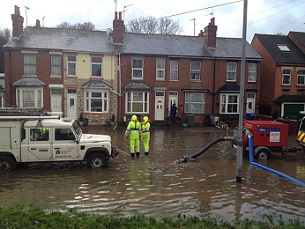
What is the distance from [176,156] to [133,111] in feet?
41.0

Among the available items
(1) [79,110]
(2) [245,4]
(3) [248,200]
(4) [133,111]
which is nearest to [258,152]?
(3) [248,200]

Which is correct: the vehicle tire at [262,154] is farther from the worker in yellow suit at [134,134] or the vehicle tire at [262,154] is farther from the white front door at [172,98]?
the white front door at [172,98]

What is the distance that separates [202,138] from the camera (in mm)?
20453

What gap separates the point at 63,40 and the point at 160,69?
8.64m

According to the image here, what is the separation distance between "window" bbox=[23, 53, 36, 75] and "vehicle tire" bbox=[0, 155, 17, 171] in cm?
1514

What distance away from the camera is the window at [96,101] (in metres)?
25.5

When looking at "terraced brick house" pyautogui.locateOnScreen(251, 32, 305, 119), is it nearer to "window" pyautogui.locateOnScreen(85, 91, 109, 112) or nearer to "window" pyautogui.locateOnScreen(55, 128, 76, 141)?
"window" pyautogui.locateOnScreen(85, 91, 109, 112)

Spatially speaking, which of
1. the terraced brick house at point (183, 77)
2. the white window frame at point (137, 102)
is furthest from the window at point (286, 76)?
the white window frame at point (137, 102)

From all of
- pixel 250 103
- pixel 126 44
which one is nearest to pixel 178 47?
pixel 126 44

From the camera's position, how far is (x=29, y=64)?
971 inches

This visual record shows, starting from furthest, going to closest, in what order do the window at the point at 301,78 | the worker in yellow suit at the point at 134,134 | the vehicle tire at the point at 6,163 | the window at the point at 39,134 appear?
the window at the point at 301,78
the worker in yellow suit at the point at 134,134
the window at the point at 39,134
the vehicle tire at the point at 6,163

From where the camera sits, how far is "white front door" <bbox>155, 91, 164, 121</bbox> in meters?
26.9

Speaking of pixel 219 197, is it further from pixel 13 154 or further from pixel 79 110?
pixel 79 110

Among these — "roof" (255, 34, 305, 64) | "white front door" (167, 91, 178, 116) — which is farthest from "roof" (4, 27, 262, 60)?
"white front door" (167, 91, 178, 116)
